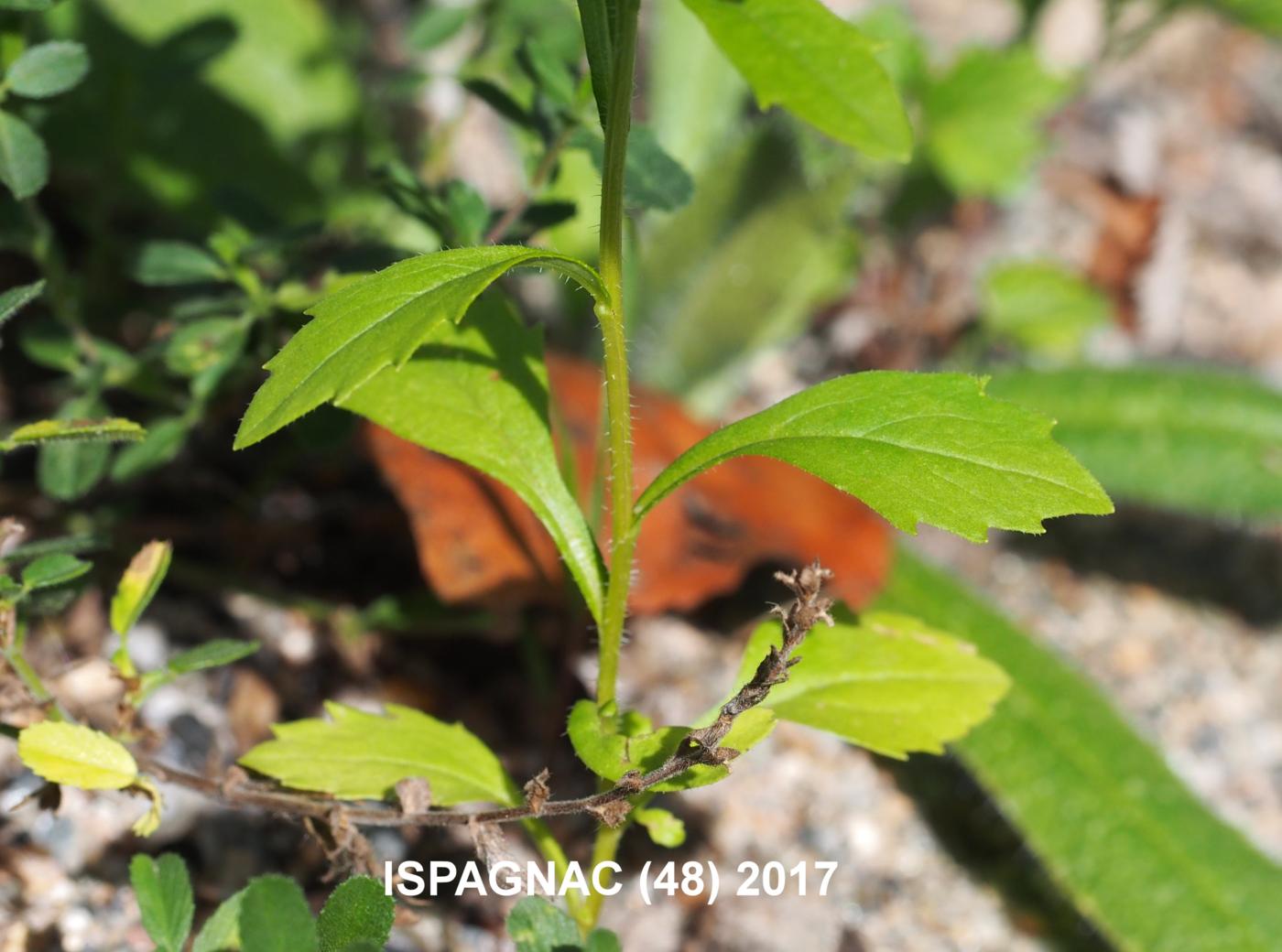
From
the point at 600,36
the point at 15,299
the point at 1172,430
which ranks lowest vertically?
the point at 1172,430

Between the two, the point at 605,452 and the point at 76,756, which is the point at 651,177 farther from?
the point at 76,756

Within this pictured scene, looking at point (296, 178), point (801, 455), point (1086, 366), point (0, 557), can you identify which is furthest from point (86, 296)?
point (1086, 366)

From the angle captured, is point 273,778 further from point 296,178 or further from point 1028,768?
point 296,178

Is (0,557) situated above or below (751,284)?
above

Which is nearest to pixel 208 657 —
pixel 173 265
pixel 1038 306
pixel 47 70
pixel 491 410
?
pixel 491 410

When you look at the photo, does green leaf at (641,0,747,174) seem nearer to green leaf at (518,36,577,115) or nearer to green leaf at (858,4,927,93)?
green leaf at (858,4,927,93)

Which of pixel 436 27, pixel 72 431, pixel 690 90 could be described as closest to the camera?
pixel 72 431

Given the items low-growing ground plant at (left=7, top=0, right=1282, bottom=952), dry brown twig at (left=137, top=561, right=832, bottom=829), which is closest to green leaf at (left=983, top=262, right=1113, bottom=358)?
low-growing ground plant at (left=7, top=0, right=1282, bottom=952)
